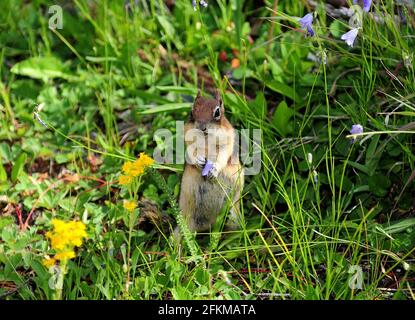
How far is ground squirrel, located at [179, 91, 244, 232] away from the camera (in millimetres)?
3814

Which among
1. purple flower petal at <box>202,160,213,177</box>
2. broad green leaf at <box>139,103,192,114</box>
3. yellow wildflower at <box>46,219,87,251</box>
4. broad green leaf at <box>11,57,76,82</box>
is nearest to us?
yellow wildflower at <box>46,219,87,251</box>

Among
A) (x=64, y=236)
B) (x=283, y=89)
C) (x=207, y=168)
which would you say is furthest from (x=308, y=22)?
(x=64, y=236)

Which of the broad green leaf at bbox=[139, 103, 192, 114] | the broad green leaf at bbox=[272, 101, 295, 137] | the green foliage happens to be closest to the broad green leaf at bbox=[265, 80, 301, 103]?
the green foliage

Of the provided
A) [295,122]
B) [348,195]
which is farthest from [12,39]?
[348,195]

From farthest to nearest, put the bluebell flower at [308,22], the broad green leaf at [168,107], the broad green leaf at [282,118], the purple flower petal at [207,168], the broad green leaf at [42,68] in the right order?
the broad green leaf at [42,68], the broad green leaf at [168,107], the broad green leaf at [282,118], the purple flower petal at [207,168], the bluebell flower at [308,22]

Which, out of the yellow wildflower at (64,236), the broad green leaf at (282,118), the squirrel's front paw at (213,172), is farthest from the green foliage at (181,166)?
the yellow wildflower at (64,236)

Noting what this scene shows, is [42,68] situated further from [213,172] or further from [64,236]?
[64,236]

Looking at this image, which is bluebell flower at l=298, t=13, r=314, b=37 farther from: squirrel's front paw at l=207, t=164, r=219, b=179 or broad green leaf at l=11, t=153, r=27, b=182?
broad green leaf at l=11, t=153, r=27, b=182

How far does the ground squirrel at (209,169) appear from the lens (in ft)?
12.5

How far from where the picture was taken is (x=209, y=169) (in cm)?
380

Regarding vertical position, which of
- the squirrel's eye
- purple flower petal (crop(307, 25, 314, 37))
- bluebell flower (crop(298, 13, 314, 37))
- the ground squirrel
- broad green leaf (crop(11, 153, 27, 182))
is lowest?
broad green leaf (crop(11, 153, 27, 182))

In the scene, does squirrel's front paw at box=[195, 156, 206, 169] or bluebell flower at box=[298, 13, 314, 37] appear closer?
bluebell flower at box=[298, 13, 314, 37]

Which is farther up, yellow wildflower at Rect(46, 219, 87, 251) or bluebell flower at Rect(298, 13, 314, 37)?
bluebell flower at Rect(298, 13, 314, 37)

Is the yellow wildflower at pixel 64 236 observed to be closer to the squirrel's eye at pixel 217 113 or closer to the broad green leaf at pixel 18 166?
the squirrel's eye at pixel 217 113
